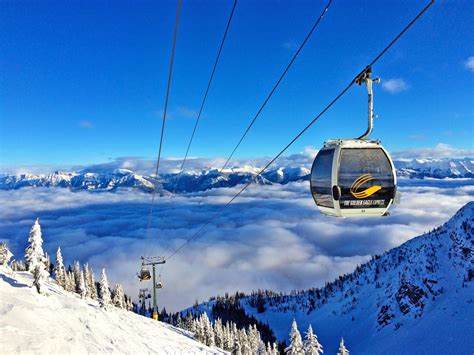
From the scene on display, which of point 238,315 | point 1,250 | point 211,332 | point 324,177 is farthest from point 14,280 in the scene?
point 238,315

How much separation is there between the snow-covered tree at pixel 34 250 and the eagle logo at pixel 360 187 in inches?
2064

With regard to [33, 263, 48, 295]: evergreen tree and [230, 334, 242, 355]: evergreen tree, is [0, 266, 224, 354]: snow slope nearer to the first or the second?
[33, 263, 48, 295]: evergreen tree

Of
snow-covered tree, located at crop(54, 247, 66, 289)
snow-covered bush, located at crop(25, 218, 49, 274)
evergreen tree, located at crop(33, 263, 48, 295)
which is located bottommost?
snow-covered tree, located at crop(54, 247, 66, 289)

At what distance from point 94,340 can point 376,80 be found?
46.9m

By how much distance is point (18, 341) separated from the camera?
1248 inches

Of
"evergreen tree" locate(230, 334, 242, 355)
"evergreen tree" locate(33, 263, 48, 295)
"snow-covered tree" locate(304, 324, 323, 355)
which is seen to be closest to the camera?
"evergreen tree" locate(33, 263, 48, 295)

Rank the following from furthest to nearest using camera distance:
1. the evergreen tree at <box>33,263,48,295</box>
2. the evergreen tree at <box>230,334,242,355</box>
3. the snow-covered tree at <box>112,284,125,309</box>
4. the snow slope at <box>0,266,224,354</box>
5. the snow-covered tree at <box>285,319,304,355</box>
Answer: the snow-covered tree at <box>112,284,125,309</box>
the evergreen tree at <box>230,334,242,355</box>
the snow-covered tree at <box>285,319,304,355</box>
the evergreen tree at <box>33,263,48,295</box>
the snow slope at <box>0,266,224,354</box>

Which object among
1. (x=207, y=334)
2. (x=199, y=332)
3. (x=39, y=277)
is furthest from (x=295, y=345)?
(x=39, y=277)

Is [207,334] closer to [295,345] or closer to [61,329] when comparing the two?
[295,345]

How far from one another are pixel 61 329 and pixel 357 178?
146 ft

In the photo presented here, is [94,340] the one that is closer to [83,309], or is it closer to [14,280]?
[83,309]

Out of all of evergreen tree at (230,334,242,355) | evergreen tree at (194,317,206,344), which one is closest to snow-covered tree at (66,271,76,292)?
evergreen tree at (194,317,206,344)

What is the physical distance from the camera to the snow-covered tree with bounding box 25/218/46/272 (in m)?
48.6

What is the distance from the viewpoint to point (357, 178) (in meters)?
9.47
